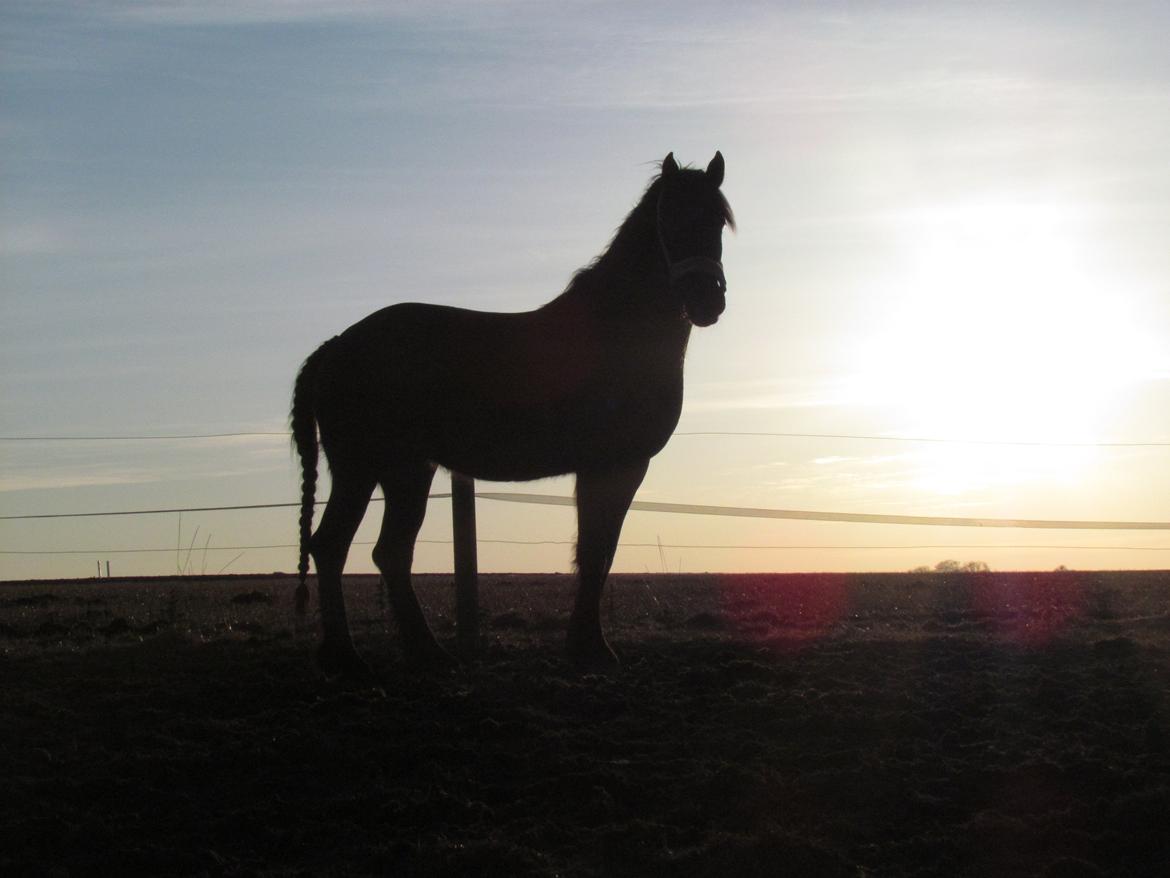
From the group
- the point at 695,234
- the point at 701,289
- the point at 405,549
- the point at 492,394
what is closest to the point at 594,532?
the point at 492,394

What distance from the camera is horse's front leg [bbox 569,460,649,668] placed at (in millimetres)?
7879

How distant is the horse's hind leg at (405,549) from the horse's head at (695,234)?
76.8 inches

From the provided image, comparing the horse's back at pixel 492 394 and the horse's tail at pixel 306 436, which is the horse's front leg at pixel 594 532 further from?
the horse's tail at pixel 306 436

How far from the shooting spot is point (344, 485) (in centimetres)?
818

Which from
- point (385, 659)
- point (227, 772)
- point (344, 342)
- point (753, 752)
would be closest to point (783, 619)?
point (385, 659)

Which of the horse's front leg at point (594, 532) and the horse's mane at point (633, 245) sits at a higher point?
the horse's mane at point (633, 245)

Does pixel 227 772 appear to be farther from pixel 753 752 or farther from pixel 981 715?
pixel 981 715

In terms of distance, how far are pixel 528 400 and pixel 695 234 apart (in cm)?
138

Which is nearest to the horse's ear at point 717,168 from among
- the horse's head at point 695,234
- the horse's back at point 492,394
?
Answer: the horse's head at point 695,234

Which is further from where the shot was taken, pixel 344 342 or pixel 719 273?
pixel 344 342

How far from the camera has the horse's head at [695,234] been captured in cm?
753

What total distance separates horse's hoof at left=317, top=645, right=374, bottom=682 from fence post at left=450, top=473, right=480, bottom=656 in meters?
0.98

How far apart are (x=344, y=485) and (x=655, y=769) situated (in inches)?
138

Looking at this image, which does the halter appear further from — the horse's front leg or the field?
the field
